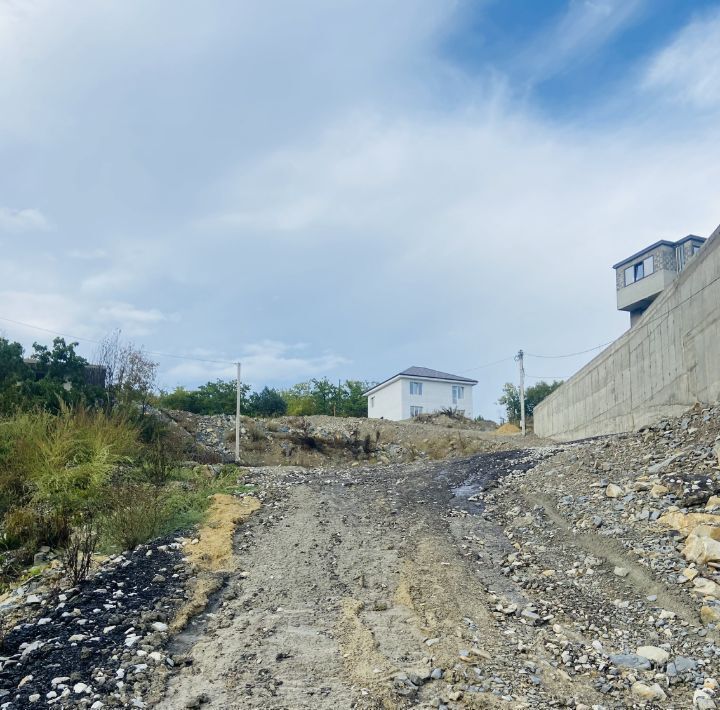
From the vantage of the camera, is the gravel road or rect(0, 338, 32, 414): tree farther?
rect(0, 338, 32, 414): tree

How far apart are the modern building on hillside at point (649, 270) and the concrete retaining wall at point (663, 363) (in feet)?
38.7

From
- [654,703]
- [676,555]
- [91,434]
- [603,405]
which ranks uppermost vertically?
[603,405]

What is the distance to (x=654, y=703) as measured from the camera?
4.10 m

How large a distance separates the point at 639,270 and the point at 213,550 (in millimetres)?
27439

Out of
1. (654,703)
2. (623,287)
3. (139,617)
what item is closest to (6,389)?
(139,617)

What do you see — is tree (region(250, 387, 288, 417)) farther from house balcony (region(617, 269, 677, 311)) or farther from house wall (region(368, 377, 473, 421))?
house balcony (region(617, 269, 677, 311))

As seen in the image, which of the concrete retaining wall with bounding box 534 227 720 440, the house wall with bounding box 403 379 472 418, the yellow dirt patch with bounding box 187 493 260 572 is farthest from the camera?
the house wall with bounding box 403 379 472 418

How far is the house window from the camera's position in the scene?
95.0 ft

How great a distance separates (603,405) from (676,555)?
37.2 feet

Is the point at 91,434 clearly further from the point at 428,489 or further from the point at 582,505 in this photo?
the point at 582,505

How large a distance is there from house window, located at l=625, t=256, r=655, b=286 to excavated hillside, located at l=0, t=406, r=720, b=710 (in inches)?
855

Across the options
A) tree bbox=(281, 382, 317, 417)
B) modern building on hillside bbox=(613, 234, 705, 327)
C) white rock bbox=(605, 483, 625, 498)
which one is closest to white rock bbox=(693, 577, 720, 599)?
white rock bbox=(605, 483, 625, 498)

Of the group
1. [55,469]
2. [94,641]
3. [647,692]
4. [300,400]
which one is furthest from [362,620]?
[300,400]

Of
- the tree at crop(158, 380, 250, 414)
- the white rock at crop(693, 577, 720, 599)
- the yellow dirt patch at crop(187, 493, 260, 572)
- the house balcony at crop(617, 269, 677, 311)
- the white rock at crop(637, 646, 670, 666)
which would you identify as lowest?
the white rock at crop(637, 646, 670, 666)
